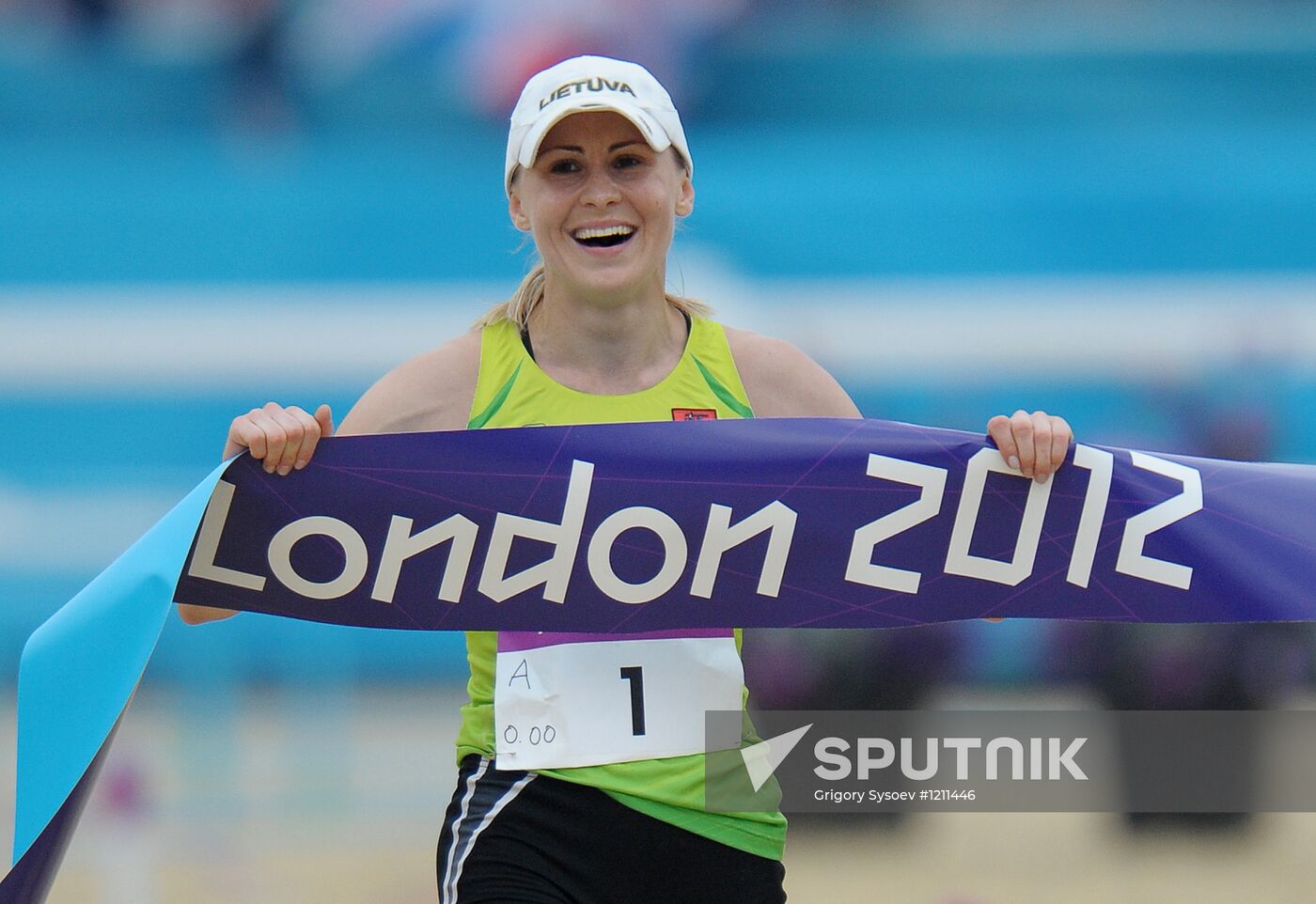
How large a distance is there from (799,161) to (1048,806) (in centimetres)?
603

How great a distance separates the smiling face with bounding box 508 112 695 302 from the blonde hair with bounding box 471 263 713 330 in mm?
100

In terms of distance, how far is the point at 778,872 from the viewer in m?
2.26

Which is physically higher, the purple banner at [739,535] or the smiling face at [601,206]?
the smiling face at [601,206]

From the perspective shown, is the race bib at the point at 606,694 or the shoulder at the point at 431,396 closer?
the race bib at the point at 606,694

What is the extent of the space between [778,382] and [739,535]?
0.24 m

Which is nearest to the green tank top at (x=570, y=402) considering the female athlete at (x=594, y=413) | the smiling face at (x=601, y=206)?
the female athlete at (x=594, y=413)

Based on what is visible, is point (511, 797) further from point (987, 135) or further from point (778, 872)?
point (987, 135)

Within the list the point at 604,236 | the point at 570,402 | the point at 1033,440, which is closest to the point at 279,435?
the point at 570,402

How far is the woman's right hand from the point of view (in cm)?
225

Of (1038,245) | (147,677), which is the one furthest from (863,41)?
(147,677)

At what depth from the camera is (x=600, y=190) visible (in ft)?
7.52

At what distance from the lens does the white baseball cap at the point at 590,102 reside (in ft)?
7.41

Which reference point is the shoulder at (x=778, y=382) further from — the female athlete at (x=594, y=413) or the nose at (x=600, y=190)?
the nose at (x=600, y=190)

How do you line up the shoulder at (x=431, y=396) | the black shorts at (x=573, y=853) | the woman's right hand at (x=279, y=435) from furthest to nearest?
the shoulder at (x=431, y=396) < the woman's right hand at (x=279, y=435) < the black shorts at (x=573, y=853)
